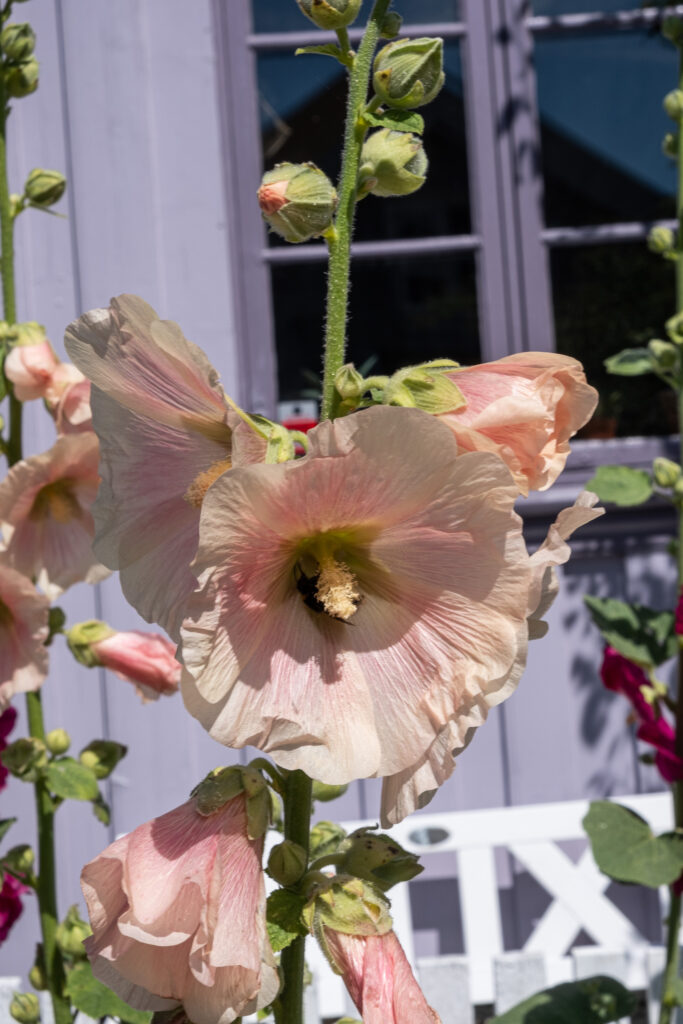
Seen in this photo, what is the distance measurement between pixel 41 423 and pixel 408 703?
5.36ft

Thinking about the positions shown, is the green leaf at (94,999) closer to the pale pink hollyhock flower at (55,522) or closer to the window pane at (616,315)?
the pale pink hollyhock flower at (55,522)

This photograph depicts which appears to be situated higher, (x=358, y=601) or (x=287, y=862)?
(x=358, y=601)

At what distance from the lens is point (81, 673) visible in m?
1.95

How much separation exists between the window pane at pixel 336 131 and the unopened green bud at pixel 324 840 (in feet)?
5.83

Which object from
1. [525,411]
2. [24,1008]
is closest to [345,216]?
[525,411]

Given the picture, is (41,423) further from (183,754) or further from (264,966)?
(264,966)

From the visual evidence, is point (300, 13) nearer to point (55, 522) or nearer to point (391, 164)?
point (55, 522)

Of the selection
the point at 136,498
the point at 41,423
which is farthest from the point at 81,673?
the point at 136,498

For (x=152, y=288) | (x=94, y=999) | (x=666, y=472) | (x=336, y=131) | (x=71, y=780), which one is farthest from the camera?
(x=336, y=131)

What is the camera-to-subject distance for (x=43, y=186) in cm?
100

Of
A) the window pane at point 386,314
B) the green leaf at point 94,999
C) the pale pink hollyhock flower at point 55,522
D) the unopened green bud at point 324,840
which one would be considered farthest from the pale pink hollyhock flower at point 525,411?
the window pane at point 386,314

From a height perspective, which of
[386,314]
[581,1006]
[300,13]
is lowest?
[581,1006]

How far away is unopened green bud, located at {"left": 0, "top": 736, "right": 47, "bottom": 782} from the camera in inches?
35.5

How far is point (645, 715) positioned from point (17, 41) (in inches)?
42.3
